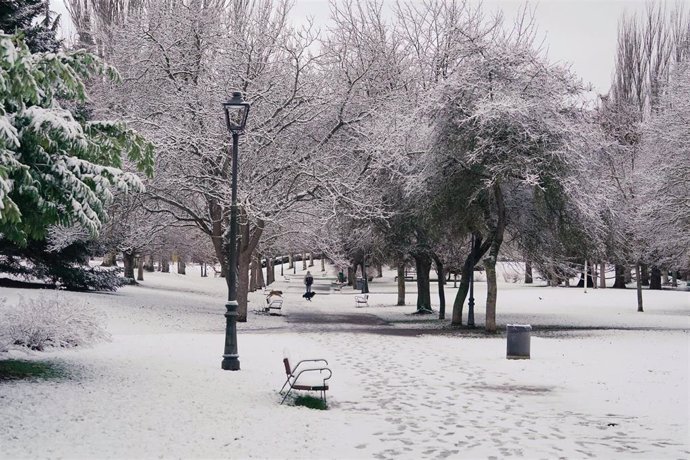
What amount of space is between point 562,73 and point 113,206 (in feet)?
49.8

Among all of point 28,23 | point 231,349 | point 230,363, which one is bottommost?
point 230,363

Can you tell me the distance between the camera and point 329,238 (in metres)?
34.2

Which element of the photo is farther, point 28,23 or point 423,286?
point 423,286

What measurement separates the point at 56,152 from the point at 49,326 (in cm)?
637

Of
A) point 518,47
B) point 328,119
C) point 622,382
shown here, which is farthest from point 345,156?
point 622,382

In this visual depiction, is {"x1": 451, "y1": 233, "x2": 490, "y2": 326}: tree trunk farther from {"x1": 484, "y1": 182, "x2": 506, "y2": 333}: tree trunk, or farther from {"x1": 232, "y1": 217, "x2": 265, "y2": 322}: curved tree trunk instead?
{"x1": 232, "y1": 217, "x2": 265, "y2": 322}: curved tree trunk

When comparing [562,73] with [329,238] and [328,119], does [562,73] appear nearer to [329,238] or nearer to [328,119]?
[328,119]

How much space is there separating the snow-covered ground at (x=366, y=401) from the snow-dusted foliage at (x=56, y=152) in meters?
2.45

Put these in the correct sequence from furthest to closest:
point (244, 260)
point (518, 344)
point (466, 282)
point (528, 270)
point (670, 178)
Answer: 1. point (528, 270)
2. point (466, 282)
3. point (244, 260)
4. point (670, 178)
5. point (518, 344)

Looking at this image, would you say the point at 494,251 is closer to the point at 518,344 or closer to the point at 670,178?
the point at 518,344

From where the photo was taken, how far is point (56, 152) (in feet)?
28.9

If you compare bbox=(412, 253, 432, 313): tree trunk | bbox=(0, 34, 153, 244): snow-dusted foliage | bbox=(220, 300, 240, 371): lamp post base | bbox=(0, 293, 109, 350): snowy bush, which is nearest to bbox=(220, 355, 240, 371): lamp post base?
bbox=(220, 300, 240, 371): lamp post base

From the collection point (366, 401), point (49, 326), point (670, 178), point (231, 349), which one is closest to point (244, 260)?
point (49, 326)

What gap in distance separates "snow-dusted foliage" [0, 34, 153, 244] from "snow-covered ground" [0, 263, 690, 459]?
2.45 meters
